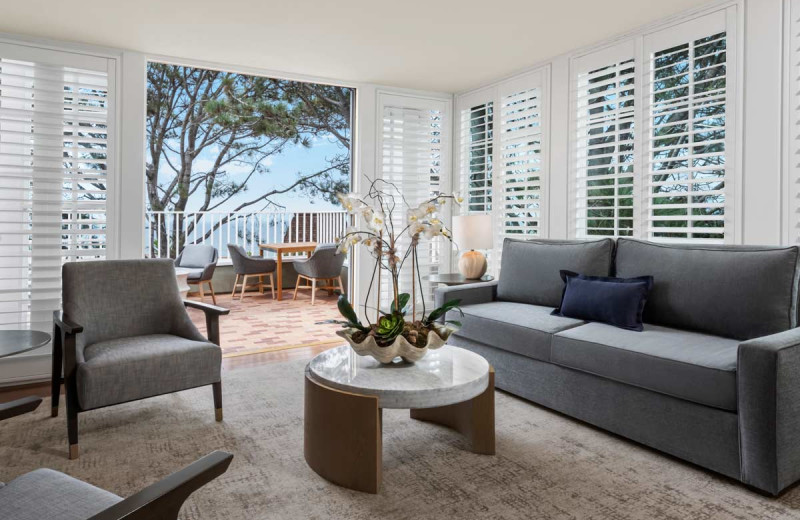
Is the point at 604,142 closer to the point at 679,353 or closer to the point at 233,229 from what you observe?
the point at 679,353

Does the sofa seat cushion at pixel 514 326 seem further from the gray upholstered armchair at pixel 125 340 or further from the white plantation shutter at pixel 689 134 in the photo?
the gray upholstered armchair at pixel 125 340

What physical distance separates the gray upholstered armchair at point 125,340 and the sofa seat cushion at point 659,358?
197 centimetres

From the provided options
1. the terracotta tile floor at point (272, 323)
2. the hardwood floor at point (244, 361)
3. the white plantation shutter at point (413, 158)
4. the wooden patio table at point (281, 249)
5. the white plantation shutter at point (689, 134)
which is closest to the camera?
the white plantation shutter at point (689, 134)

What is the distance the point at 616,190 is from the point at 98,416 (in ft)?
12.1

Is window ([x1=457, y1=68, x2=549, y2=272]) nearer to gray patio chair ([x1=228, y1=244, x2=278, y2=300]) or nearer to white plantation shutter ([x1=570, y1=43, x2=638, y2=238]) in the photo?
white plantation shutter ([x1=570, y1=43, x2=638, y2=238])

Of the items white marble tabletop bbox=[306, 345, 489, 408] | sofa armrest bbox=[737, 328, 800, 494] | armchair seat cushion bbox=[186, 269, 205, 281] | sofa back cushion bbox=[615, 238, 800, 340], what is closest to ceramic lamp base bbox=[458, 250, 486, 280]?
sofa back cushion bbox=[615, 238, 800, 340]

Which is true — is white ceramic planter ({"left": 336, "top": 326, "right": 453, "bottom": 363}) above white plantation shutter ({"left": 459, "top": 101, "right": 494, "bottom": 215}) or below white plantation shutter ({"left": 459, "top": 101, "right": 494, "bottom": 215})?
below

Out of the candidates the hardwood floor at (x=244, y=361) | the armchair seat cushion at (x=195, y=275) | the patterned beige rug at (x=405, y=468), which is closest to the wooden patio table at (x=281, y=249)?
the armchair seat cushion at (x=195, y=275)

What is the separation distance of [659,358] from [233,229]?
7582mm

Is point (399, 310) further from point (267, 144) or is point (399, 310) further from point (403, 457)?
point (267, 144)

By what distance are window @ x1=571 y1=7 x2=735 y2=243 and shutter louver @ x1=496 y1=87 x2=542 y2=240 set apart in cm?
40

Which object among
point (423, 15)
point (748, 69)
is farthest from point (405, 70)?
point (748, 69)

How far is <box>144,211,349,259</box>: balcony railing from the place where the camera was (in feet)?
26.6

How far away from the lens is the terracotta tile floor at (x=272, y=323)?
16.1 feet
